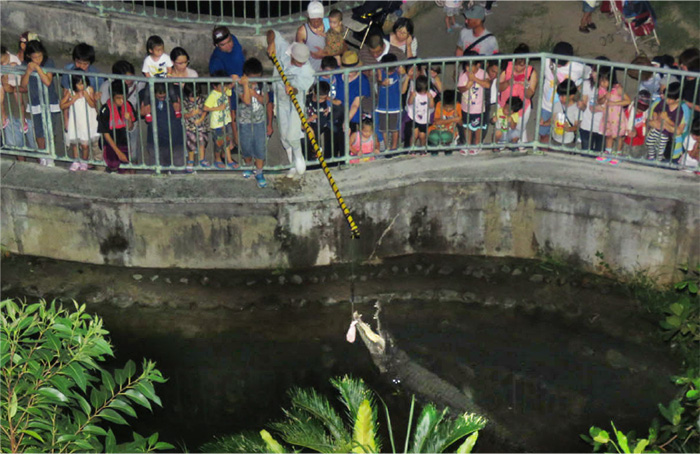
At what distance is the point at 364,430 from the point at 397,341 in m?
4.77

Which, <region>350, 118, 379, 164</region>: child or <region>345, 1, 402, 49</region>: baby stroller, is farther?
<region>345, 1, 402, 49</region>: baby stroller

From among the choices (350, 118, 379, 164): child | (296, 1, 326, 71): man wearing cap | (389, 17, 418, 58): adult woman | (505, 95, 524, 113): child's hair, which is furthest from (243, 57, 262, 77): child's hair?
(505, 95, 524, 113): child's hair

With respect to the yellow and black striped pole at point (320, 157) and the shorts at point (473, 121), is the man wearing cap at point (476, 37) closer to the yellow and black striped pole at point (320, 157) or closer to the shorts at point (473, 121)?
the shorts at point (473, 121)

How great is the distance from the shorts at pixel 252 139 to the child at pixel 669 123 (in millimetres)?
3898

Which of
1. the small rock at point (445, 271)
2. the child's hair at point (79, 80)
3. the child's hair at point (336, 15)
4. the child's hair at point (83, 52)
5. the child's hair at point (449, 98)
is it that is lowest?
the small rock at point (445, 271)

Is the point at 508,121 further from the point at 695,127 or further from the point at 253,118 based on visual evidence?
the point at 253,118

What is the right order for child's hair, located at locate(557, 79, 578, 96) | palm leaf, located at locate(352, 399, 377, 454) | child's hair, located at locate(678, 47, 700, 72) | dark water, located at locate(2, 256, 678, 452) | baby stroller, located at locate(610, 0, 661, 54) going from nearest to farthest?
palm leaf, located at locate(352, 399, 377, 454) < dark water, located at locate(2, 256, 678, 452) < child's hair, located at locate(678, 47, 700, 72) < child's hair, located at locate(557, 79, 578, 96) < baby stroller, located at locate(610, 0, 661, 54)

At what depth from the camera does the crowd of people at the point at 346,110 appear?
43.8 ft

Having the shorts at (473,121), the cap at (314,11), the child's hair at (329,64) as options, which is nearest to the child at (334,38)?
the cap at (314,11)

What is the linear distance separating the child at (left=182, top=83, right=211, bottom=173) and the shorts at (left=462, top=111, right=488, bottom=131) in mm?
2668

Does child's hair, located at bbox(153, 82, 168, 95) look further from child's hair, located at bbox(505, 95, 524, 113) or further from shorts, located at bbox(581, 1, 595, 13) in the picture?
shorts, located at bbox(581, 1, 595, 13)

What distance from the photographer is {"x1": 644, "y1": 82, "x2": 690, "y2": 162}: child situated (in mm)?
13258

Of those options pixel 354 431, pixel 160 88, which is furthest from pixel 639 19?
pixel 354 431

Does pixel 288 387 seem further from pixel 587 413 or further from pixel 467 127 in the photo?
pixel 467 127
